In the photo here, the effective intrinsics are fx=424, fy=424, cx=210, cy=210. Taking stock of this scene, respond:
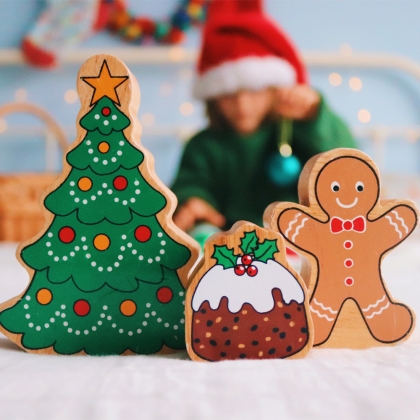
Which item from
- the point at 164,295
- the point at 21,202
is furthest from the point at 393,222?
the point at 21,202

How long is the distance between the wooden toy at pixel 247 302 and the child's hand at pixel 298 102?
1.02 metres

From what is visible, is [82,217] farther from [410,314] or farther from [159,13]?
[159,13]

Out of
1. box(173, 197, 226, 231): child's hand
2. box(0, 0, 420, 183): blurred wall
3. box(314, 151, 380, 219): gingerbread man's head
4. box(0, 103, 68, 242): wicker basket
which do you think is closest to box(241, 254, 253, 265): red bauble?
box(314, 151, 380, 219): gingerbread man's head

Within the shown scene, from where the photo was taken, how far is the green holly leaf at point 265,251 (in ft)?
1.45

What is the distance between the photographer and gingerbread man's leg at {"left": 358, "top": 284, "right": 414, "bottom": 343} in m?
0.48

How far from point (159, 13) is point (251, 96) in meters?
0.79

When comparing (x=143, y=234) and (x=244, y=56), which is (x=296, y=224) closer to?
(x=143, y=234)

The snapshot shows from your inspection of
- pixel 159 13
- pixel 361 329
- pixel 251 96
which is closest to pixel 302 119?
pixel 251 96

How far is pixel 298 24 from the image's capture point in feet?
6.19

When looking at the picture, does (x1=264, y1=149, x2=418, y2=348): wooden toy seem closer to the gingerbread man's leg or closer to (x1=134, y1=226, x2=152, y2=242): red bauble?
the gingerbread man's leg

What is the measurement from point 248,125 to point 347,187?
1.02 meters

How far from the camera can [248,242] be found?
1.45ft

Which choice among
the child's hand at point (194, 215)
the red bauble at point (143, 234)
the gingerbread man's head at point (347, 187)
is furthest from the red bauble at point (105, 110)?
the child's hand at point (194, 215)

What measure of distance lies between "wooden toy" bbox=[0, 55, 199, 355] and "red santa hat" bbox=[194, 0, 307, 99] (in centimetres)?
93
